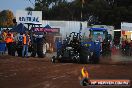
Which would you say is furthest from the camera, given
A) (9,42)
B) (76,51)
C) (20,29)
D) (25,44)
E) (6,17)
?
(6,17)

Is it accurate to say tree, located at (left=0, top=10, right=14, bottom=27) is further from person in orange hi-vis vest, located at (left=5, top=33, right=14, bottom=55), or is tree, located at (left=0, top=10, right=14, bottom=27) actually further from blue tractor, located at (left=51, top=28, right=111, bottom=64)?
blue tractor, located at (left=51, top=28, right=111, bottom=64)

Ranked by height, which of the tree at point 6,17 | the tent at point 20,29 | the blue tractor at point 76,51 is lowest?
the blue tractor at point 76,51

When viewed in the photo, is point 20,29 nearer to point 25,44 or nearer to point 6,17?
point 25,44

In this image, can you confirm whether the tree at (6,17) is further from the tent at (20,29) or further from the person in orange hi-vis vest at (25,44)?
Result: the person in orange hi-vis vest at (25,44)

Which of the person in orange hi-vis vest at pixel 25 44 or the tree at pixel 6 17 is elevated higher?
the tree at pixel 6 17

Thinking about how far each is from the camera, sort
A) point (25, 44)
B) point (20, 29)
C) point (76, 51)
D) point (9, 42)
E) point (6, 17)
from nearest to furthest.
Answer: point (76, 51)
point (25, 44)
point (9, 42)
point (20, 29)
point (6, 17)

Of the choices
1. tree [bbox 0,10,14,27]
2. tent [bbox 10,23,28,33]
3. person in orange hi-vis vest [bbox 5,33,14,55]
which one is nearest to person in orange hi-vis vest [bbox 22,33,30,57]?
person in orange hi-vis vest [bbox 5,33,14,55]

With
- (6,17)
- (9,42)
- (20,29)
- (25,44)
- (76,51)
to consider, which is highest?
(6,17)

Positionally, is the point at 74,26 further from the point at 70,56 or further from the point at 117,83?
the point at 117,83

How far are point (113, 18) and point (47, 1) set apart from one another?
28416 mm

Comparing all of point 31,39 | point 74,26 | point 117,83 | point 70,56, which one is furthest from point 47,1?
point 117,83

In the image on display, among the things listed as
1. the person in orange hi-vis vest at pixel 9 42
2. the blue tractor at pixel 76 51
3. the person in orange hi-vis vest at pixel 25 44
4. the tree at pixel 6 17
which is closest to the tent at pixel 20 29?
the person in orange hi-vis vest at pixel 9 42

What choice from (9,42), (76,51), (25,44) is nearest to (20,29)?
(9,42)

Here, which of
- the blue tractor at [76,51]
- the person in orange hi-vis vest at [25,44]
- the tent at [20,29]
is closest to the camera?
the blue tractor at [76,51]
